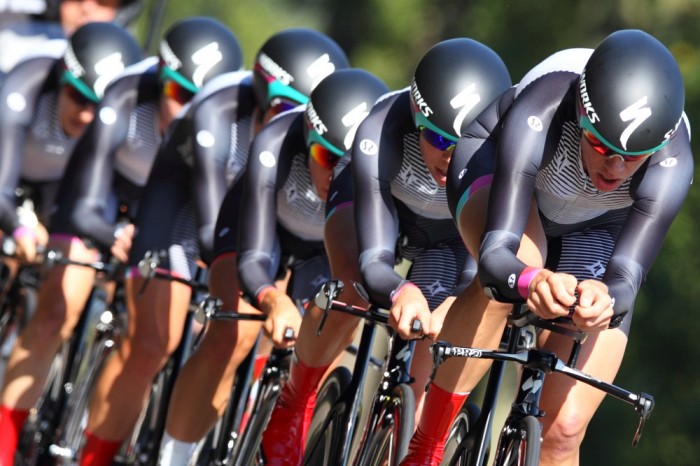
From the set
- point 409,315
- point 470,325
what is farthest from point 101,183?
point 470,325

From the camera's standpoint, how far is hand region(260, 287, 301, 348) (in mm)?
5879

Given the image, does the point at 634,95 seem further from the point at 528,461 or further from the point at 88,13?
the point at 88,13

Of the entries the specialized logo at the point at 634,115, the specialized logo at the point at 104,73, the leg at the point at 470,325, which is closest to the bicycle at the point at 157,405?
the specialized logo at the point at 104,73

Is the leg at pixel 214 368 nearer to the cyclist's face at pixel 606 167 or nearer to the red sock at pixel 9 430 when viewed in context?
the red sock at pixel 9 430

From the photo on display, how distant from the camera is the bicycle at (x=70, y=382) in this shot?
803 cm

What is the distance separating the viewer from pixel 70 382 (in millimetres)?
8703

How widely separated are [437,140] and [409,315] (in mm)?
953

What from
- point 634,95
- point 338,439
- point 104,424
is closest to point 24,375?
point 104,424

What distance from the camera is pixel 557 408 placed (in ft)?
16.8

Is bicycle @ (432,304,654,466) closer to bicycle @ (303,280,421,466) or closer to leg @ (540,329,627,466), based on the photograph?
leg @ (540,329,627,466)

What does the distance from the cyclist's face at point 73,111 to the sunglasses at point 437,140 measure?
11.5 ft

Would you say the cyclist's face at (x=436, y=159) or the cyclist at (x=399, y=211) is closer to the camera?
the cyclist at (x=399, y=211)

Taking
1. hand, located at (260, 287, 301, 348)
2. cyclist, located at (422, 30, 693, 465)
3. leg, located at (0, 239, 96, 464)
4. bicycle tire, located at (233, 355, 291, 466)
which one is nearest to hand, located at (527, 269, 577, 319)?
cyclist, located at (422, 30, 693, 465)

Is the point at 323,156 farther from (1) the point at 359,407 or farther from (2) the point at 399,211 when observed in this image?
(1) the point at 359,407
